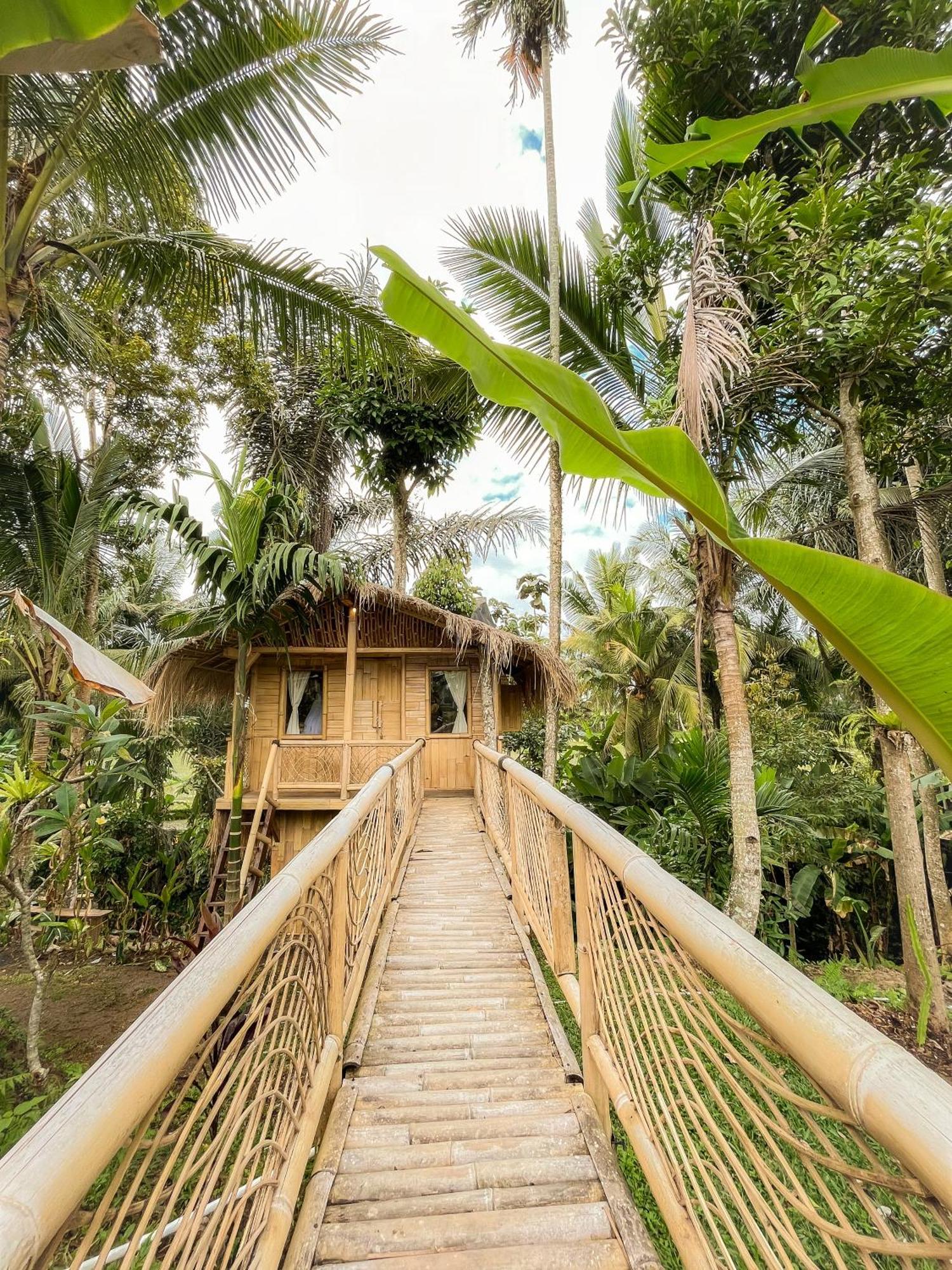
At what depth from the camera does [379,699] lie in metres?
10.7

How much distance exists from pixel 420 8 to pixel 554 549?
18.6ft

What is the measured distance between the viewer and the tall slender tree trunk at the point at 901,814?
196 inches

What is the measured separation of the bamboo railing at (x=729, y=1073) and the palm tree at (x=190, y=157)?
13.0 feet

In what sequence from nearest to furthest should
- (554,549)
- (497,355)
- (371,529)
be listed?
1. (497,355)
2. (554,549)
3. (371,529)

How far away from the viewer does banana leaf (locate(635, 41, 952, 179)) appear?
1.03 meters

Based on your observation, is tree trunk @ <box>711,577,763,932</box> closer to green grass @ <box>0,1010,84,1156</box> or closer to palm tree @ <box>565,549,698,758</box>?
green grass @ <box>0,1010,84,1156</box>

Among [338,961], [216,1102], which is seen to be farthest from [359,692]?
[216,1102]

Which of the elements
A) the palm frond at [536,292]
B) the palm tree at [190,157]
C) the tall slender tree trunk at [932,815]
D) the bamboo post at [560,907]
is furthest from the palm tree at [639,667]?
the bamboo post at [560,907]

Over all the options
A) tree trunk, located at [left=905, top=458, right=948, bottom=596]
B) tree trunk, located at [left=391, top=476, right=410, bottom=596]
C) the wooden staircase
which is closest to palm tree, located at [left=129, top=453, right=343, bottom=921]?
the wooden staircase

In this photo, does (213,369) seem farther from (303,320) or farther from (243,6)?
(243,6)

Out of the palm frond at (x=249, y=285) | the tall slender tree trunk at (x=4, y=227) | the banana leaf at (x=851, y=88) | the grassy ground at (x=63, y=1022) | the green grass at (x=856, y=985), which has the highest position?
the palm frond at (x=249, y=285)

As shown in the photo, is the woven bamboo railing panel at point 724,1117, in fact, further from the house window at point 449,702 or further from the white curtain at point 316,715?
the white curtain at point 316,715

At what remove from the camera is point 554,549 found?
819 cm

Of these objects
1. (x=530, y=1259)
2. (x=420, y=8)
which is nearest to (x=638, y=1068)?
(x=530, y=1259)
